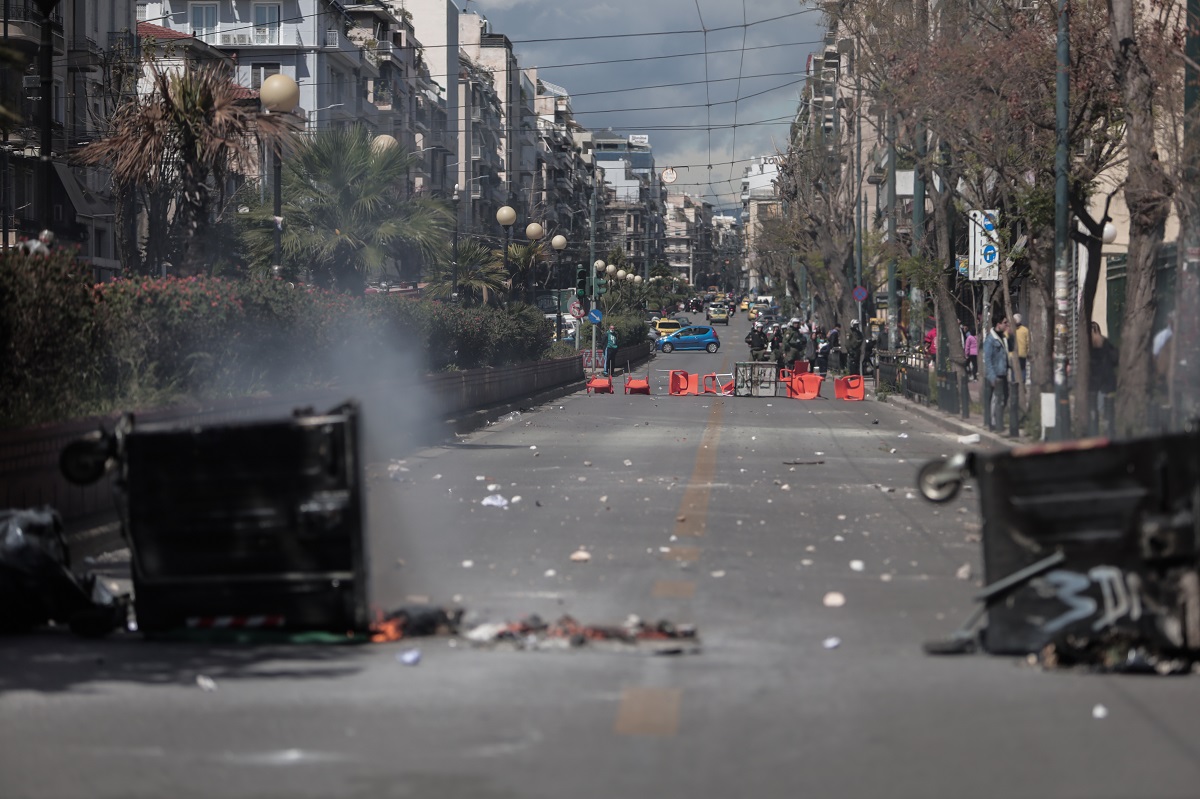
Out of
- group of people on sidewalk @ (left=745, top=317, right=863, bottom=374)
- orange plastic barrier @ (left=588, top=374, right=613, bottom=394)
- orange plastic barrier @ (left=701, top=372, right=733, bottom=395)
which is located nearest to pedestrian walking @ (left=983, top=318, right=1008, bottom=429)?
group of people on sidewalk @ (left=745, top=317, right=863, bottom=374)

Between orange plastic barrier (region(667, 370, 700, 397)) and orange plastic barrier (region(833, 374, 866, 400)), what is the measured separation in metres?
4.32

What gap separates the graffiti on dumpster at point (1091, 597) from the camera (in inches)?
273

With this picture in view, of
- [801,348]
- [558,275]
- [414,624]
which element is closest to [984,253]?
[414,624]

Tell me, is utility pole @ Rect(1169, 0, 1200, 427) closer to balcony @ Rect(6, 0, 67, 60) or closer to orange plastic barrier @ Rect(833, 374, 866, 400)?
orange plastic barrier @ Rect(833, 374, 866, 400)

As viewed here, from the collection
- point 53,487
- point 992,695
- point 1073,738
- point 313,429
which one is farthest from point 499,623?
point 53,487

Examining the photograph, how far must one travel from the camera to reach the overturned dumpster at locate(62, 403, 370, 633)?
24.8 ft

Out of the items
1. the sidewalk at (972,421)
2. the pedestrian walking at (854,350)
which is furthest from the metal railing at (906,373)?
the pedestrian walking at (854,350)

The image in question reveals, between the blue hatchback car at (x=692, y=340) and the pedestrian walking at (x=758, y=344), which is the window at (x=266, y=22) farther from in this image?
the pedestrian walking at (x=758, y=344)

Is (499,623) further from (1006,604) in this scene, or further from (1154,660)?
(1154,660)

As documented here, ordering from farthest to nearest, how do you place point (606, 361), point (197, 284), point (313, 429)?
point (606, 361) < point (197, 284) < point (313, 429)

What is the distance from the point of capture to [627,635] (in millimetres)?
7828

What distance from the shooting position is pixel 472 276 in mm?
52875

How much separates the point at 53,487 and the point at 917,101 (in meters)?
19.9

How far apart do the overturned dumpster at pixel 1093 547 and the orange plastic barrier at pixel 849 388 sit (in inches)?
1365
